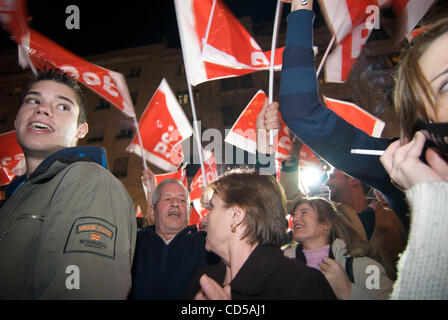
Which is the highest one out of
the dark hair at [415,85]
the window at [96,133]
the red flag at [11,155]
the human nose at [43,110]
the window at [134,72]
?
the window at [134,72]

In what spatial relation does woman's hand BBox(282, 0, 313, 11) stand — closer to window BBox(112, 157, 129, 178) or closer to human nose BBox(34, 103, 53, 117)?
human nose BBox(34, 103, 53, 117)

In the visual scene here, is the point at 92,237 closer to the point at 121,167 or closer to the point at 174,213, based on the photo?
the point at 174,213

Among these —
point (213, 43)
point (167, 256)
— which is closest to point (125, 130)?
point (213, 43)

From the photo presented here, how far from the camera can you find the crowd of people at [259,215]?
1012mm

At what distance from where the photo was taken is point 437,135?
1095mm

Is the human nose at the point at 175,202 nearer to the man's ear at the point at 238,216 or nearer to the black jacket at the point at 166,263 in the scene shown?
the black jacket at the point at 166,263

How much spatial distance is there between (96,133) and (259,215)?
77.3 ft

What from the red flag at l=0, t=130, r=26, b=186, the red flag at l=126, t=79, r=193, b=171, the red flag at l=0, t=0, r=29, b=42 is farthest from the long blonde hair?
the red flag at l=0, t=130, r=26, b=186

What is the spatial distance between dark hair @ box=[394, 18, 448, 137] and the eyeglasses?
0.12 m

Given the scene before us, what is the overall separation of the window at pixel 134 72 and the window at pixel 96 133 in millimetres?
6025

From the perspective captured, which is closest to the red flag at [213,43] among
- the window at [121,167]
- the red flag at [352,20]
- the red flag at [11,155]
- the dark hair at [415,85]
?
the red flag at [352,20]

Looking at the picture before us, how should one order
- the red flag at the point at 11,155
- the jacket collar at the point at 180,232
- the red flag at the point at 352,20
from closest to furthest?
the red flag at the point at 352,20
the jacket collar at the point at 180,232
the red flag at the point at 11,155

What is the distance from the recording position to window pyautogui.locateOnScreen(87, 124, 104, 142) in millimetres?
21844
